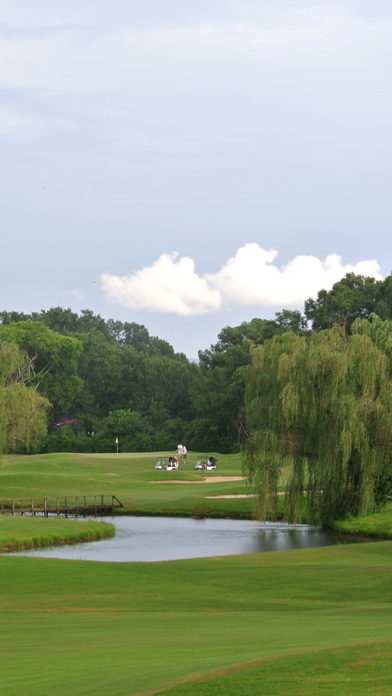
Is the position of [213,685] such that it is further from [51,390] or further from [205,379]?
[51,390]

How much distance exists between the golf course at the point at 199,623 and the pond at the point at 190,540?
2.74m

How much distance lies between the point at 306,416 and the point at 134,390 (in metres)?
86.3

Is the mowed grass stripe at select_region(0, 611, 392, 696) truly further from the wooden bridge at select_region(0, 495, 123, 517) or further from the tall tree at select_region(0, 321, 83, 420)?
the tall tree at select_region(0, 321, 83, 420)

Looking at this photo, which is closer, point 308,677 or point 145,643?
point 308,677

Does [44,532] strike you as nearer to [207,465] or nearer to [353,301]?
[207,465]

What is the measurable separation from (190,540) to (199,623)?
2368 cm

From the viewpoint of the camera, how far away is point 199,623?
819 inches

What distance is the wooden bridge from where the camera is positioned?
5503 cm

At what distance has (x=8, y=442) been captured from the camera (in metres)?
58.4

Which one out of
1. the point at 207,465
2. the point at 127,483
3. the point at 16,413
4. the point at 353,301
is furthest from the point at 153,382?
the point at 16,413

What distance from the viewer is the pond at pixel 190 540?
39.4m

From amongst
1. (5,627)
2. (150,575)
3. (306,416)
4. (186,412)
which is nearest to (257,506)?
(306,416)

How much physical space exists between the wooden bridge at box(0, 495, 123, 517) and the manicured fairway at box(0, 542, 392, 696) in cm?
2254

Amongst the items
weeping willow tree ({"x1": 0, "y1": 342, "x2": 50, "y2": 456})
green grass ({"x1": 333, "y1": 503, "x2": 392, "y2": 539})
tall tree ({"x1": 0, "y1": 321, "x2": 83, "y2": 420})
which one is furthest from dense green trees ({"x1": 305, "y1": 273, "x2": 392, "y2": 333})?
green grass ({"x1": 333, "y1": 503, "x2": 392, "y2": 539})
